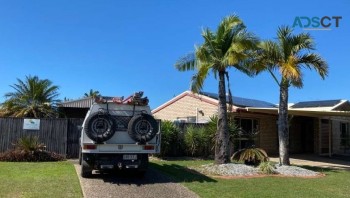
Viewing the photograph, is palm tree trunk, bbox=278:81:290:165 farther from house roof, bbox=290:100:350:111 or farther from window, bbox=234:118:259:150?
house roof, bbox=290:100:350:111

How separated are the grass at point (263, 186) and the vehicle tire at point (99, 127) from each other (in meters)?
2.61

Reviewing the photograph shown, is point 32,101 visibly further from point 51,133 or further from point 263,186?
point 263,186

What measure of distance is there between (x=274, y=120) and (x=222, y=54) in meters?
12.0

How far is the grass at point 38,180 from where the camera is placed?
31.1ft

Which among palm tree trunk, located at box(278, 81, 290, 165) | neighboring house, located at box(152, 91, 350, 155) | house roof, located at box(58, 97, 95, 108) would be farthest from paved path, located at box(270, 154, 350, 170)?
house roof, located at box(58, 97, 95, 108)

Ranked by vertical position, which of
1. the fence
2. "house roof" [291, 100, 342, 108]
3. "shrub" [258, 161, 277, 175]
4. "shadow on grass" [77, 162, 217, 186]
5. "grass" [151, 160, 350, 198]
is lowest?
"grass" [151, 160, 350, 198]

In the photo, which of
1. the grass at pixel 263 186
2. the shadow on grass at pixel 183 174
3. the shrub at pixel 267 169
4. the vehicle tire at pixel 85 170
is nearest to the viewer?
the grass at pixel 263 186

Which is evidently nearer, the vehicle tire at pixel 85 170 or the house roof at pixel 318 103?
the vehicle tire at pixel 85 170

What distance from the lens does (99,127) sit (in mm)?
11117

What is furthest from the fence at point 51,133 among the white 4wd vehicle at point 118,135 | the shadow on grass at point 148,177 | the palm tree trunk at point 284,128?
the palm tree trunk at point 284,128

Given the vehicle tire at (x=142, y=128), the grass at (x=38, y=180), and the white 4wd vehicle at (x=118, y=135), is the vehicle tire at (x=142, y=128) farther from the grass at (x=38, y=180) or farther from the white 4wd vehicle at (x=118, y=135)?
the grass at (x=38, y=180)

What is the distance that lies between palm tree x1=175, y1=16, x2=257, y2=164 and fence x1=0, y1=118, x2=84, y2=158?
630 cm

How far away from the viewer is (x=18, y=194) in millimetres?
9250

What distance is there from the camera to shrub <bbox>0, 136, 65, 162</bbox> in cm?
1545
